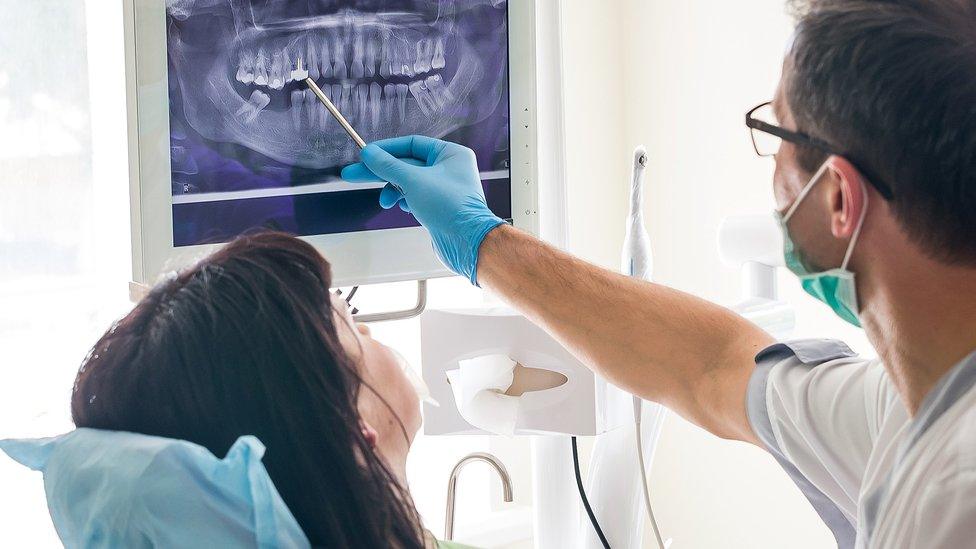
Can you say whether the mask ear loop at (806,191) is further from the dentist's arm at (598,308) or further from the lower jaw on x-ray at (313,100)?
the lower jaw on x-ray at (313,100)

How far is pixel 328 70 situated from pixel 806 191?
0.72 meters

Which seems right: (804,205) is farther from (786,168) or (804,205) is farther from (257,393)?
(257,393)

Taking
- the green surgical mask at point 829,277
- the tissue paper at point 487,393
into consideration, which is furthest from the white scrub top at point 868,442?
the tissue paper at point 487,393

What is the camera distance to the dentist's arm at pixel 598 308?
1325mm

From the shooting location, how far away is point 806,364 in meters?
1.22

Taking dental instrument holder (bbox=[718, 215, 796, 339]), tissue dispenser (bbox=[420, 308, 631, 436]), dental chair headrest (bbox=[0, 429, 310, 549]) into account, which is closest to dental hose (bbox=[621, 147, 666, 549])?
tissue dispenser (bbox=[420, 308, 631, 436])

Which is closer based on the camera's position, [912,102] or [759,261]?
[912,102]

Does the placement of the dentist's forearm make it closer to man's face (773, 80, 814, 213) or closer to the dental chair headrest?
man's face (773, 80, 814, 213)

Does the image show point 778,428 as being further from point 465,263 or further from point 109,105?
→ point 109,105

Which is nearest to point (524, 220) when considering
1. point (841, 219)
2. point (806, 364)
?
point (806, 364)

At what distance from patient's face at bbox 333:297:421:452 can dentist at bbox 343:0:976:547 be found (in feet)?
1.29

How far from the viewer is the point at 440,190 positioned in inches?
56.1

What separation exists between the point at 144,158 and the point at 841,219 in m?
0.89

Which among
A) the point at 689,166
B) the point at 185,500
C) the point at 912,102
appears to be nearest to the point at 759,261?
the point at 912,102
